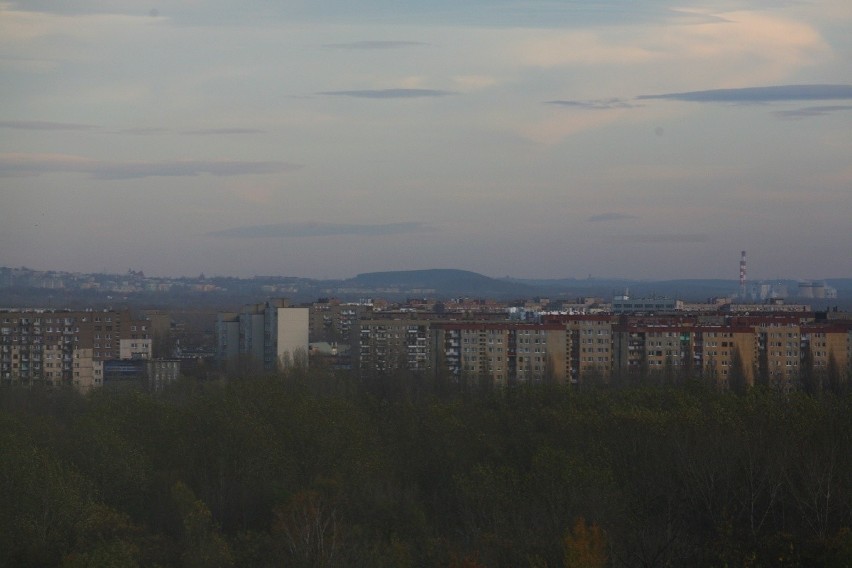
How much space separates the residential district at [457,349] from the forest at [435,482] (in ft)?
38.9

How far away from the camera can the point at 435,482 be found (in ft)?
56.1

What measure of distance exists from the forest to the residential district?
11.9m

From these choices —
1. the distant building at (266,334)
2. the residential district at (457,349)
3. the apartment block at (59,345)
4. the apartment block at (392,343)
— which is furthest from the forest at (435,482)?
the distant building at (266,334)

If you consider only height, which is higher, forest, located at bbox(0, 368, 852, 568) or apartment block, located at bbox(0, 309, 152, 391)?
apartment block, located at bbox(0, 309, 152, 391)

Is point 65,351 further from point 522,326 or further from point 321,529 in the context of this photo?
point 321,529

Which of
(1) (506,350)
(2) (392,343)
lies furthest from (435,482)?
(2) (392,343)

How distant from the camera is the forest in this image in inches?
481

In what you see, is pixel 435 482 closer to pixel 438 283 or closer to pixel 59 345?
pixel 59 345

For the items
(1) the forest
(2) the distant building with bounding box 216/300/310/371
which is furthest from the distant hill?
(1) the forest

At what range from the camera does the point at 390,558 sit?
1190 cm

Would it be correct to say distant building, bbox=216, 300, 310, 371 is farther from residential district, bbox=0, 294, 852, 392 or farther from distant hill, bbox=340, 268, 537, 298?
distant hill, bbox=340, 268, 537, 298

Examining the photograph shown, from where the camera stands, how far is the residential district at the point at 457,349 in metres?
33.8

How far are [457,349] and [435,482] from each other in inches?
805

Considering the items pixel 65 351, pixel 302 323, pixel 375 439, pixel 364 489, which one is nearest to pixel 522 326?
pixel 302 323
